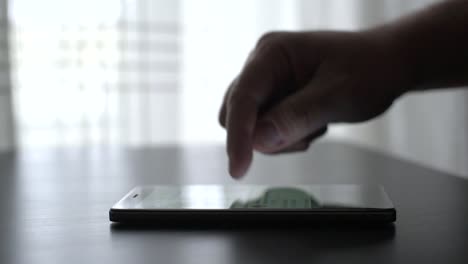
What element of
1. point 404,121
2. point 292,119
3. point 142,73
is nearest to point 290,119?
point 292,119

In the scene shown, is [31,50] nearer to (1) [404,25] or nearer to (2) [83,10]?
(2) [83,10]

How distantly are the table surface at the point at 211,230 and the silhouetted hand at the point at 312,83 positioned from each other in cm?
7

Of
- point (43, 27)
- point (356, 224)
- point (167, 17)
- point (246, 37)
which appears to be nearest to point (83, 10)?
point (43, 27)

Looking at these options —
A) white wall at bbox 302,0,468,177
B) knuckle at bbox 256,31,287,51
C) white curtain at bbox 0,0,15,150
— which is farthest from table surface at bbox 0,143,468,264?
white wall at bbox 302,0,468,177

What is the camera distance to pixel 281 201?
1.21 ft

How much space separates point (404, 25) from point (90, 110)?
4.03 feet

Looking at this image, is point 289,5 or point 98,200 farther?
point 289,5

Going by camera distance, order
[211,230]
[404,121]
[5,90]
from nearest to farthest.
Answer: [211,230] → [5,90] → [404,121]

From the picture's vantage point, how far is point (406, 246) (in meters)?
0.28

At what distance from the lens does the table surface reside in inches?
10.5

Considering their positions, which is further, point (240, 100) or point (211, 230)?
point (240, 100)

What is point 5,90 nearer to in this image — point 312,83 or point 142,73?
point 142,73

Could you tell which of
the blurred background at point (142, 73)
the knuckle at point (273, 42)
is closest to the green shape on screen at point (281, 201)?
the knuckle at point (273, 42)

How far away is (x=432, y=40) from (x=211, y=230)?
330 millimetres
